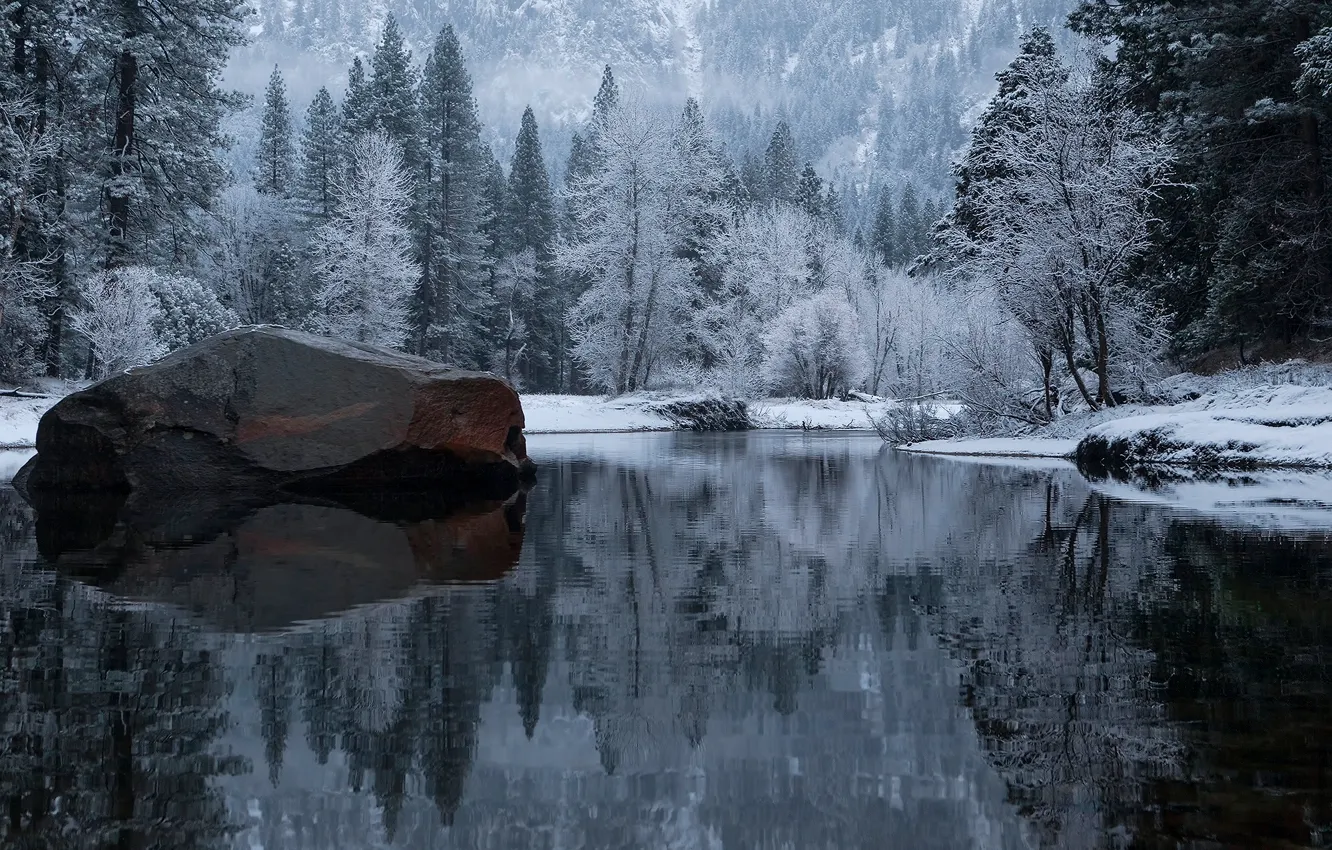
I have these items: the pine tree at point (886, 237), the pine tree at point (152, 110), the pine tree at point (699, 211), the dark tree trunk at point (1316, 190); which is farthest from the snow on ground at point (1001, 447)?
the pine tree at point (886, 237)

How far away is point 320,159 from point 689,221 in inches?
827

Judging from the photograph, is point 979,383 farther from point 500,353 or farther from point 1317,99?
point 500,353

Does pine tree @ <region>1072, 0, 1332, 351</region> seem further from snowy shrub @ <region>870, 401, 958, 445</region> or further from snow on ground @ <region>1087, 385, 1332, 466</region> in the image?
snow on ground @ <region>1087, 385, 1332, 466</region>

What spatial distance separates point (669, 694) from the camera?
3117 millimetres

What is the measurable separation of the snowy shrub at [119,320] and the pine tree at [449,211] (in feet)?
75.7

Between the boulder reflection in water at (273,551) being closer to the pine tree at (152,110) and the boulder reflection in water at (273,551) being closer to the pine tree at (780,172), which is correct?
the pine tree at (152,110)

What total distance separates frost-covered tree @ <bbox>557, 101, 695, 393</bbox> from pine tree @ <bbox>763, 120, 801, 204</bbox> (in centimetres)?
2653

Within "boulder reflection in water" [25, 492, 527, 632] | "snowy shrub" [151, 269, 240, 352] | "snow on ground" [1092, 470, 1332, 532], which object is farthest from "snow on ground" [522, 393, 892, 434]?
"boulder reflection in water" [25, 492, 527, 632]

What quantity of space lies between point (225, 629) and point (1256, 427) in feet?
40.9

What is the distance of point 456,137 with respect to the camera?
5116 centimetres

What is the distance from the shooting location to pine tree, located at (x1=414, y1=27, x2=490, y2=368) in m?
48.1

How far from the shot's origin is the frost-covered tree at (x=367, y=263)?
38.4m

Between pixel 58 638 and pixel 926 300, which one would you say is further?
pixel 926 300

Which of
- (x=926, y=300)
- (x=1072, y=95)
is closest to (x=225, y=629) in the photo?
(x=1072, y=95)
